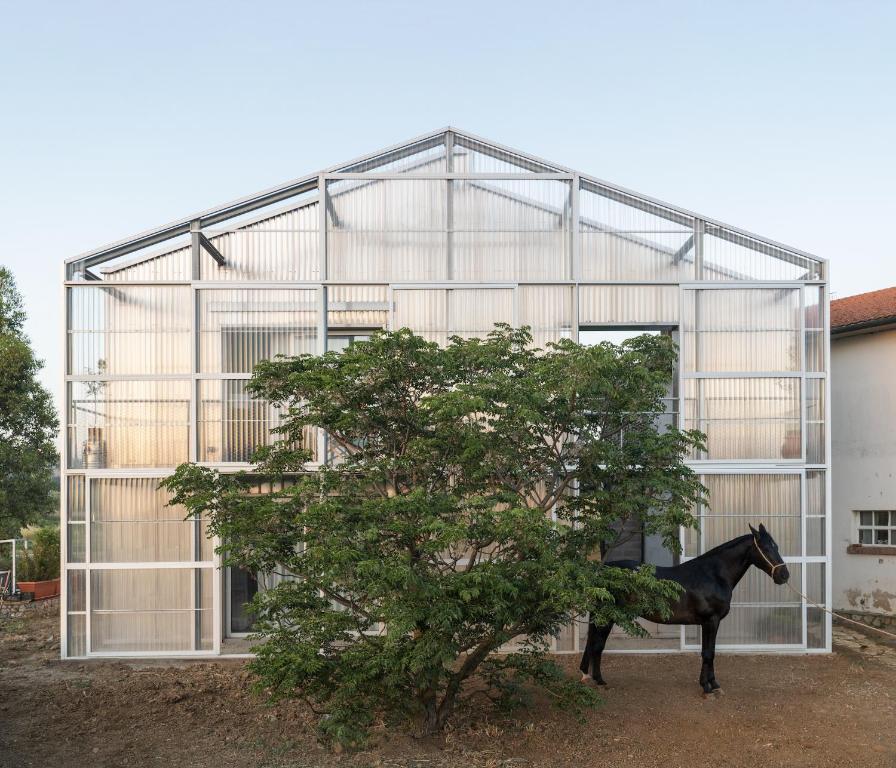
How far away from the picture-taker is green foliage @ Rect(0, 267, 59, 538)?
19.1 meters

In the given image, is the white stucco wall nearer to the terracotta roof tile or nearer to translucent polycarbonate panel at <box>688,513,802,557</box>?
the terracotta roof tile

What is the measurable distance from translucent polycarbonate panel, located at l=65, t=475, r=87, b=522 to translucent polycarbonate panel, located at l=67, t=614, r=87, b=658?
4.92ft

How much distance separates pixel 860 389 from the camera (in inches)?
676

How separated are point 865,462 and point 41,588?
55.2 feet

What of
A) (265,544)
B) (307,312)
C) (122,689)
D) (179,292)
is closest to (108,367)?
(179,292)

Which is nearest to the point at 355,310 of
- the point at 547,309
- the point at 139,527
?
the point at 547,309

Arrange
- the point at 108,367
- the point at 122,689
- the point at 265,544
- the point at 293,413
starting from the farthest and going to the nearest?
the point at 108,367
the point at 122,689
the point at 293,413
the point at 265,544

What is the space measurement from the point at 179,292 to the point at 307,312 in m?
2.03

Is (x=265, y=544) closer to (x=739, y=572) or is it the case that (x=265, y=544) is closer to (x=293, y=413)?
(x=293, y=413)

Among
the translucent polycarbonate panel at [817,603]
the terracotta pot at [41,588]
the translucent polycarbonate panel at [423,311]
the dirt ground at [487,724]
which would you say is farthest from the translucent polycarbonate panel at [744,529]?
the terracotta pot at [41,588]

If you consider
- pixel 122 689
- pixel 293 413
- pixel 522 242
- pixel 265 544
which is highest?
pixel 522 242

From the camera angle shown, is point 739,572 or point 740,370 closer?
point 739,572

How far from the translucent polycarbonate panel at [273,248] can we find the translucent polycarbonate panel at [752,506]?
721cm

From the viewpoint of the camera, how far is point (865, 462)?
1692 cm
